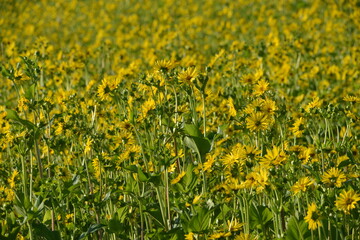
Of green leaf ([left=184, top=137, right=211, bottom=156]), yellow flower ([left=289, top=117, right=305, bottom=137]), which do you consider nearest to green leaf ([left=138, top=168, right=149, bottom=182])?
green leaf ([left=184, top=137, right=211, bottom=156])

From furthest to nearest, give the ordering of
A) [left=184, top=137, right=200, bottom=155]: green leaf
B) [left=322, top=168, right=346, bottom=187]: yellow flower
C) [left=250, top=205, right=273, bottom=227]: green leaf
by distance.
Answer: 1. [left=184, top=137, right=200, bottom=155]: green leaf
2. [left=250, top=205, right=273, bottom=227]: green leaf
3. [left=322, top=168, right=346, bottom=187]: yellow flower

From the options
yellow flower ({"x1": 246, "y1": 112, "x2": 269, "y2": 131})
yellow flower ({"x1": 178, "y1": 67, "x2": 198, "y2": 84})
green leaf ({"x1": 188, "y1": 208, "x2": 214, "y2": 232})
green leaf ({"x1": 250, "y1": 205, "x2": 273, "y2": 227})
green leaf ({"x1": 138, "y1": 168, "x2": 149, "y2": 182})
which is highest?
yellow flower ({"x1": 178, "y1": 67, "x2": 198, "y2": 84})

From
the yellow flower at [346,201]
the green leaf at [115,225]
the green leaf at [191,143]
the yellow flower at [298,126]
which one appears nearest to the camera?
the yellow flower at [346,201]

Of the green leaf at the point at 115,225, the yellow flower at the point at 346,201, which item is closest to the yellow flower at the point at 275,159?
the yellow flower at the point at 346,201

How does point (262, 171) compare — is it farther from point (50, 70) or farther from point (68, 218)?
point (50, 70)

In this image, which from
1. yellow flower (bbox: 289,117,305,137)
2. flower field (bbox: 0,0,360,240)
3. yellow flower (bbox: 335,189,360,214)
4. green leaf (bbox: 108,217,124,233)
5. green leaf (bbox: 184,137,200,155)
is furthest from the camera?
yellow flower (bbox: 289,117,305,137)

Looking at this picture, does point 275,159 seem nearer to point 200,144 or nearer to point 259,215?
point 259,215

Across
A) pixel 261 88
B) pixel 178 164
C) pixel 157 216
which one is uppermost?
pixel 261 88

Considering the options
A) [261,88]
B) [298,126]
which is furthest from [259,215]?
[261,88]

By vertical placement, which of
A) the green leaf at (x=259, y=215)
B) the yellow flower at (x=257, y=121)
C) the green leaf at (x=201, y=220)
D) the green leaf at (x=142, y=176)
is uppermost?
the yellow flower at (x=257, y=121)

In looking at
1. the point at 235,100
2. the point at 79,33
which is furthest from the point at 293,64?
the point at 79,33

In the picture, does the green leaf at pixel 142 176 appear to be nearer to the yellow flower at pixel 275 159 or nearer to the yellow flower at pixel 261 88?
the yellow flower at pixel 275 159

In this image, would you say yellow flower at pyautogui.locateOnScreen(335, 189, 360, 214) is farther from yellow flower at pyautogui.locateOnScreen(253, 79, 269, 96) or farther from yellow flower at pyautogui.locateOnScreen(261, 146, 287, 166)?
yellow flower at pyautogui.locateOnScreen(253, 79, 269, 96)

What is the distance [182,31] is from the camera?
8.41m
